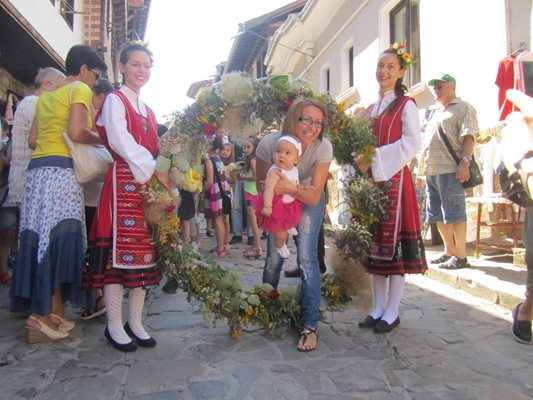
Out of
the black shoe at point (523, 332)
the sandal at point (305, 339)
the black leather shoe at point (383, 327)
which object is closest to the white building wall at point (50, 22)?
the sandal at point (305, 339)

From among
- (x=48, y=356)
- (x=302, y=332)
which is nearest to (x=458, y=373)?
(x=302, y=332)

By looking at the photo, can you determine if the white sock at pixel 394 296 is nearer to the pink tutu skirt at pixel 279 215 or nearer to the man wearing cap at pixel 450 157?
the pink tutu skirt at pixel 279 215

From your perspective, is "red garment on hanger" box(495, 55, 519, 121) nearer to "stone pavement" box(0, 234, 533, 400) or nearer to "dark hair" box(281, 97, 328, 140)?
"dark hair" box(281, 97, 328, 140)

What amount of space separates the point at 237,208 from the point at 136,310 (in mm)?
5029

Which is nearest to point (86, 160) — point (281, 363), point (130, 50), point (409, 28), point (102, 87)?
point (130, 50)

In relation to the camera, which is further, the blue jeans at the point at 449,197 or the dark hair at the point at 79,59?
the blue jeans at the point at 449,197

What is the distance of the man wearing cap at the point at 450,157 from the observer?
5117 millimetres

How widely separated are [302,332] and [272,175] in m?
1.15

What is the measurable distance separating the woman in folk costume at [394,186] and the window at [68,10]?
745cm

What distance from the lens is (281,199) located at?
313 cm

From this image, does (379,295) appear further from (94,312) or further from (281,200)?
(94,312)

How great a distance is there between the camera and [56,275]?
10.6 feet

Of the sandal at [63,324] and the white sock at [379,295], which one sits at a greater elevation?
the white sock at [379,295]

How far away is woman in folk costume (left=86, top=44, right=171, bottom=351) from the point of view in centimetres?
299
